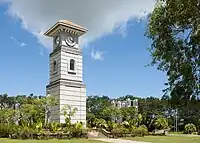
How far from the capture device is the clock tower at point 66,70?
122 feet

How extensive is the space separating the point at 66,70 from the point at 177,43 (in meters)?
31.7

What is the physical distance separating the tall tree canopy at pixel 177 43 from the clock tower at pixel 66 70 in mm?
29611

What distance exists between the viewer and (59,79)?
3772 centimetres

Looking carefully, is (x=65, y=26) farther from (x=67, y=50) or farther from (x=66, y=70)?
(x=66, y=70)

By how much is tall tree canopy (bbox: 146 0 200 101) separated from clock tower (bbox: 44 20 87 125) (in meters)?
29.6

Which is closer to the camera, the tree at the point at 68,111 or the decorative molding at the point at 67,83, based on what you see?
the tree at the point at 68,111

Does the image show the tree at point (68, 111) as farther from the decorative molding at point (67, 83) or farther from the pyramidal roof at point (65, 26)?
the pyramidal roof at point (65, 26)

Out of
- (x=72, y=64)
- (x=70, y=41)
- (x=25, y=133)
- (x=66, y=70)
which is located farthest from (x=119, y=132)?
(x=70, y=41)

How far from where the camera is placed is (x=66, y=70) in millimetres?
38469

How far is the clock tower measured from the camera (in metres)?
37.2

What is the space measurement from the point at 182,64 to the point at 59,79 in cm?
3139

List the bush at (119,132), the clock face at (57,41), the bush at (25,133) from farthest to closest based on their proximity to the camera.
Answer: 1. the clock face at (57,41)
2. the bush at (119,132)
3. the bush at (25,133)

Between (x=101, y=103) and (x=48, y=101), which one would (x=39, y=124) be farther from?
(x=101, y=103)

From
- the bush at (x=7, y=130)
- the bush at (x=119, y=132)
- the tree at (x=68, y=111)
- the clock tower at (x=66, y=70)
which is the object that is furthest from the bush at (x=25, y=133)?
the bush at (x=119, y=132)
